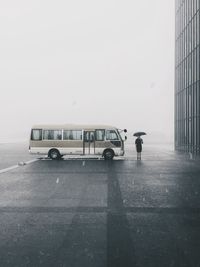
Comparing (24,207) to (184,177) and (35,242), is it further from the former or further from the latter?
(184,177)

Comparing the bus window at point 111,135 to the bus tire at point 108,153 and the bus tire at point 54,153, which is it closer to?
the bus tire at point 108,153

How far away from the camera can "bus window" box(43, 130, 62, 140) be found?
28.2 m

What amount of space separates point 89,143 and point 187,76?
18816 mm

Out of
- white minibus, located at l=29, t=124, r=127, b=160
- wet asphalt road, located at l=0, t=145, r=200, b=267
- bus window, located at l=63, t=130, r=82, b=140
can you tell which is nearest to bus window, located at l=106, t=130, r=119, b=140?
white minibus, located at l=29, t=124, r=127, b=160

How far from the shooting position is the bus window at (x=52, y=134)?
92.7 feet

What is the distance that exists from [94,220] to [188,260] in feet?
9.63

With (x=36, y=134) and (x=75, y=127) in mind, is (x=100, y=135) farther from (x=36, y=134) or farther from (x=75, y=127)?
(x=36, y=134)

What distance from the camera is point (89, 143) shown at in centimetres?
2806

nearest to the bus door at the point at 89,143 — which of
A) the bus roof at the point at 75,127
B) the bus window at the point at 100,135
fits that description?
the bus window at the point at 100,135

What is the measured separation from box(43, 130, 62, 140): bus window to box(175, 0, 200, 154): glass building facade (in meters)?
14.9

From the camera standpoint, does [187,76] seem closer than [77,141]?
No

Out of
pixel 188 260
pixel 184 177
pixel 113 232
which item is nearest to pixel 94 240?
pixel 113 232

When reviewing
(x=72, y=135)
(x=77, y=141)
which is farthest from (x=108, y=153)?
(x=72, y=135)

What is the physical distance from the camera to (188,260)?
5.55 m
